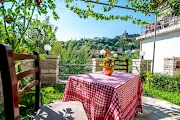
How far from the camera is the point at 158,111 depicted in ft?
10.5

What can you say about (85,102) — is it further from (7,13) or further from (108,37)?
(108,37)

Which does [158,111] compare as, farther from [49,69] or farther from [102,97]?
[49,69]

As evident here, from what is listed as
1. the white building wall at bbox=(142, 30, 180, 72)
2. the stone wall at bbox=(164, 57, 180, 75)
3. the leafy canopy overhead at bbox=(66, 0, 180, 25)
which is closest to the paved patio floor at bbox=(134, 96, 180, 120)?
the leafy canopy overhead at bbox=(66, 0, 180, 25)

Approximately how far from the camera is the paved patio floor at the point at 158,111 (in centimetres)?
288

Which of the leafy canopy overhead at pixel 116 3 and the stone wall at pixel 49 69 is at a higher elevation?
the leafy canopy overhead at pixel 116 3

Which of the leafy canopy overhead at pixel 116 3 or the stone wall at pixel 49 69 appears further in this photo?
the stone wall at pixel 49 69

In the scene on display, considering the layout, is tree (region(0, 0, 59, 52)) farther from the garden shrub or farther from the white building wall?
the white building wall

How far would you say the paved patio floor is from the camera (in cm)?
288

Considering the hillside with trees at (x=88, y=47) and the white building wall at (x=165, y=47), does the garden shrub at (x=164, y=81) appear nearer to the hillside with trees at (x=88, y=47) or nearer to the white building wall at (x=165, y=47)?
the hillside with trees at (x=88, y=47)

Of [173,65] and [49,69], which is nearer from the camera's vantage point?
[49,69]

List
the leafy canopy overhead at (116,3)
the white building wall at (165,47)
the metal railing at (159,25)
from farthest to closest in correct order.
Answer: the metal railing at (159,25), the white building wall at (165,47), the leafy canopy overhead at (116,3)

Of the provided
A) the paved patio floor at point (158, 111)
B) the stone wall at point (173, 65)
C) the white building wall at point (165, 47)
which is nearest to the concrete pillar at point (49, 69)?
the paved patio floor at point (158, 111)

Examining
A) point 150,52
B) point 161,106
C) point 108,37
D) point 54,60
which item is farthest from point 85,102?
point 108,37

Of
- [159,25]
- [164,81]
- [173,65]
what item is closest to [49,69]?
[164,81]
